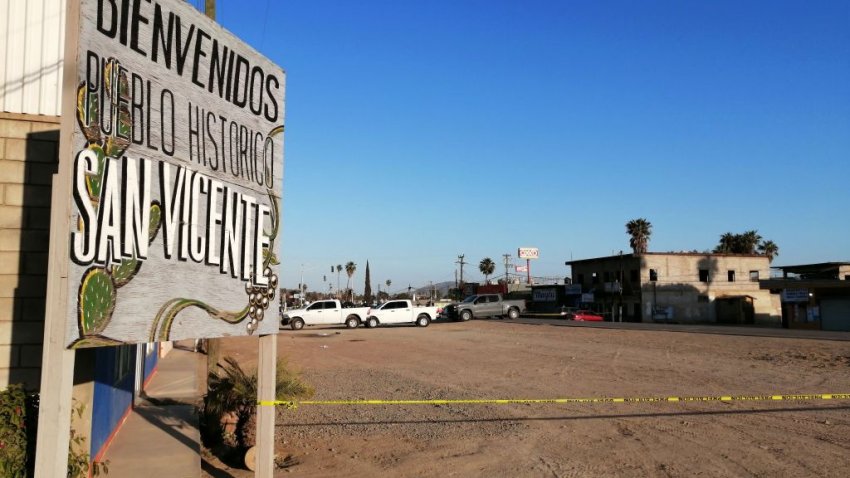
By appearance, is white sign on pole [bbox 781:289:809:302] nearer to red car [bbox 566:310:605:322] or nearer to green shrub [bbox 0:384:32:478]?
red car [bbox 566:310:605:322]

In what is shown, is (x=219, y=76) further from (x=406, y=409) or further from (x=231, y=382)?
(x=406, y=409)

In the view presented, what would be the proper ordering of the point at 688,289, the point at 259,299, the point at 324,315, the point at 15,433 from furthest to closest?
the point at 688,289 < the point at 324,315 < the point at 259,299 < the point at 15,433

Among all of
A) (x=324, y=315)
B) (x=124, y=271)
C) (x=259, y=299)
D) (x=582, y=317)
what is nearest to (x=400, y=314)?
(x=324, y=315)

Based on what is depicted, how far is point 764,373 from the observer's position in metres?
16.3

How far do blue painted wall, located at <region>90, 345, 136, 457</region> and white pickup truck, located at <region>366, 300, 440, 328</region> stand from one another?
28.2 meters

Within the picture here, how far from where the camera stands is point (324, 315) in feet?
123

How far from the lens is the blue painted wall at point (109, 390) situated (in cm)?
695

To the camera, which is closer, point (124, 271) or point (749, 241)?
point (124, 271)

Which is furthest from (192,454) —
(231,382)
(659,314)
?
(659,314)

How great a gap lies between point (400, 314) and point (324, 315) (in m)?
4.87

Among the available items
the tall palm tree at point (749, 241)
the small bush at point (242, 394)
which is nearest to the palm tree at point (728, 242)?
the tall palm tree at point (749, 241)

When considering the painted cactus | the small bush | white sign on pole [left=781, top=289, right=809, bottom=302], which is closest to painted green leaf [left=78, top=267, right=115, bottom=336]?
the painted cactus

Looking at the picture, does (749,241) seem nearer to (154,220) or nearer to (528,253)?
(528,253)

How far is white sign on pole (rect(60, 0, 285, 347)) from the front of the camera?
4531mm
